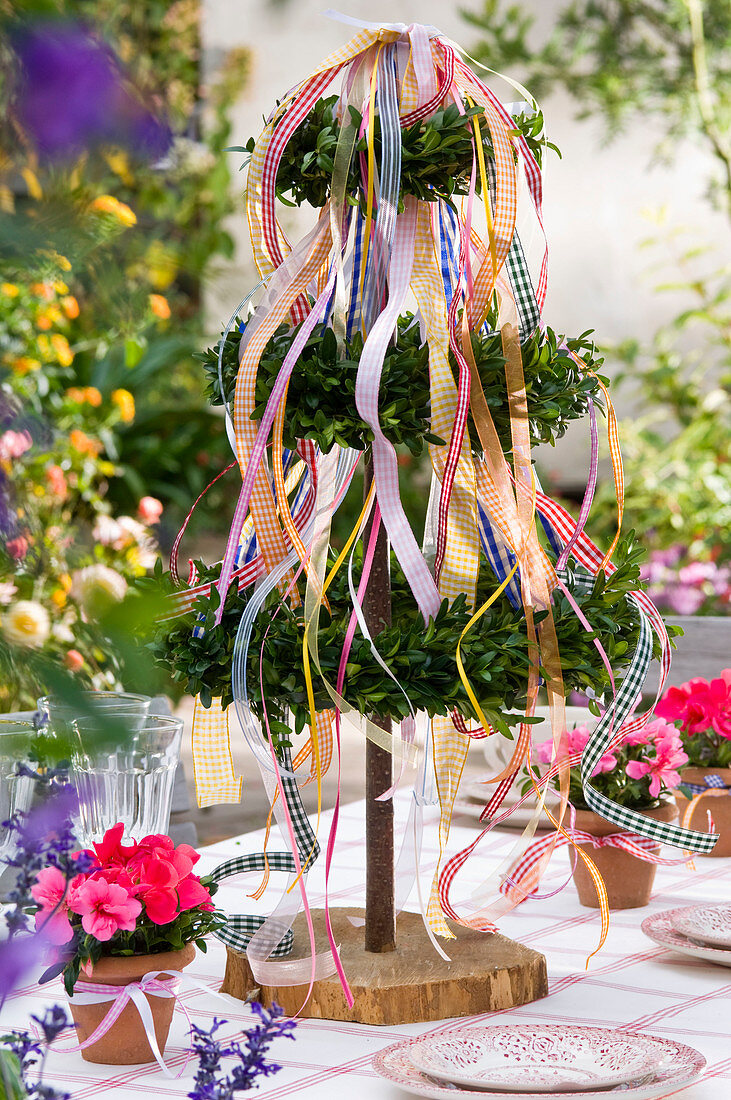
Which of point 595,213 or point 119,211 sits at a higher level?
point 595,213

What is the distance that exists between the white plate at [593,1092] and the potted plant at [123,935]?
165 millimetres

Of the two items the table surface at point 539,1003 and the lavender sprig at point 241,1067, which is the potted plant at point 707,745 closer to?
the table surface at point 539,1003

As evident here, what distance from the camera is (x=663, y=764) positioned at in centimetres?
133

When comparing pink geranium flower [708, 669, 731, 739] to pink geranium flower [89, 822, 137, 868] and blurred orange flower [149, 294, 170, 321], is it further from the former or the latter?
blurred orange flower [149, 294, 170, 321]

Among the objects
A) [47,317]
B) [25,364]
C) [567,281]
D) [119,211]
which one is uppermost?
[567,281]

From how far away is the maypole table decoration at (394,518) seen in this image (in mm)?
975

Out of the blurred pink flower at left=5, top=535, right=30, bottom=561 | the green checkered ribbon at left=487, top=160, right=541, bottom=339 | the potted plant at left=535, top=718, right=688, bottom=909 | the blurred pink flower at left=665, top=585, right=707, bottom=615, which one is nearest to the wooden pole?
the green checkered ribbon at left=487, top=160, right=541, bottom=339

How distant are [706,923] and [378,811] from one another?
297 millimetres

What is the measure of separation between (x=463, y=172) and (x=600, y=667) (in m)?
0.40

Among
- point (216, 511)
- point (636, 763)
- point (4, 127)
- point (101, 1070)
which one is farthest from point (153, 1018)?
point (216, 511)

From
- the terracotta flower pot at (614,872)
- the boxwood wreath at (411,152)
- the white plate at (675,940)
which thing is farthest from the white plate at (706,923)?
the boxwood wreath at (411,152)

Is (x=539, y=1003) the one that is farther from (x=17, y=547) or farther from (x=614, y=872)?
(x=17, y=547)

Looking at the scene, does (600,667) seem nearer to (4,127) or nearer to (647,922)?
(647,922)

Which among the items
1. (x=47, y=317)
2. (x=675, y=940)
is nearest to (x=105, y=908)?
(x=675, y=940)
